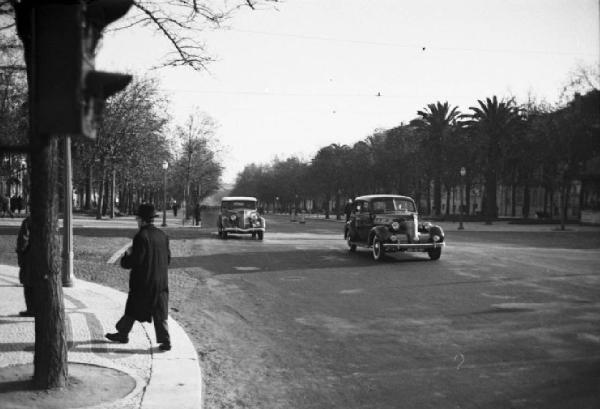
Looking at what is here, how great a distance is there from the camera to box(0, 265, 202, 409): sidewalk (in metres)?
4.58

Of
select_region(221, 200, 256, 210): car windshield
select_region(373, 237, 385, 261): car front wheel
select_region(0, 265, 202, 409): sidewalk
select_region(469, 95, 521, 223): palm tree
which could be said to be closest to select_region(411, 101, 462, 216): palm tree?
select_region(469, 95, 521, 223): palm tree

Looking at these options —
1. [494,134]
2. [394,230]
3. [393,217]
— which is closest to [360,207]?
[393,217]

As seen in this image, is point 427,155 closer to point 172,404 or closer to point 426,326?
point 426,326

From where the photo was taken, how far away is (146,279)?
5984 millimetres

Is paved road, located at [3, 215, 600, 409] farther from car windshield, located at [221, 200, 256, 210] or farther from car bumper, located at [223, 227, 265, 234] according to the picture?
car windshield, located at [221, 200, 256, 210]

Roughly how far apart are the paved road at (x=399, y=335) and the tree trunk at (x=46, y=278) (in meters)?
1.35

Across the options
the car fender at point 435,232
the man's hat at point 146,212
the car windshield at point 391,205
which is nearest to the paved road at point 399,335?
the man's hat at point 146,212

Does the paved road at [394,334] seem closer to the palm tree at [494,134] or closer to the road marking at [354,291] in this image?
→ the road marking at [354,291]

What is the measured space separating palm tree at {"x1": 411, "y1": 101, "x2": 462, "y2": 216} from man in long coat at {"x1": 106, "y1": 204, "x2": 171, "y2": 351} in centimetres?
4970

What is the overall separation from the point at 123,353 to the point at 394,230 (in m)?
11.1

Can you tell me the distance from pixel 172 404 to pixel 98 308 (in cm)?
412

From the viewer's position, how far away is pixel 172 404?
174 inches

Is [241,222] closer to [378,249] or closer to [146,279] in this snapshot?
[378,249]

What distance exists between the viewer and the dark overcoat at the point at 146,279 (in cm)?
599
